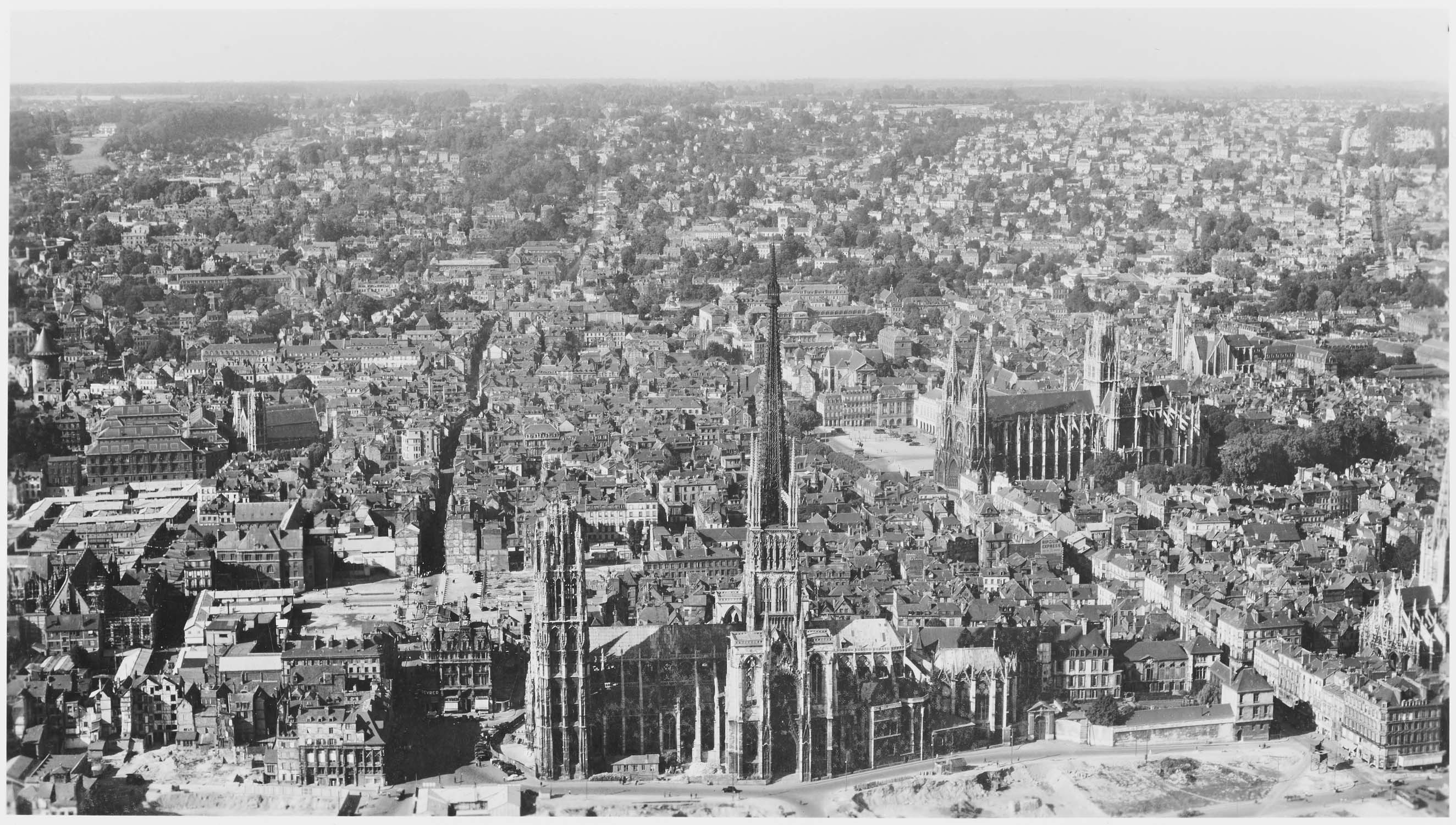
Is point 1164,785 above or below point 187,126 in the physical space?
below

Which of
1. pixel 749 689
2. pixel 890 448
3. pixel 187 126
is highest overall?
pixel 187 126

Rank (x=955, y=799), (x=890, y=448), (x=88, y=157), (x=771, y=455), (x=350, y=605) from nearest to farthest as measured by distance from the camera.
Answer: (x=955, y=799)
(x=771, y=455)
(x=350, y=605)
(x=890, y=448)
(x=88, y=157)

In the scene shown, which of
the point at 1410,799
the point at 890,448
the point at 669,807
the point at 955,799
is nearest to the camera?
the point at 669,807

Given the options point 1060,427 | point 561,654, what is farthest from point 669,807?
point 1060,427

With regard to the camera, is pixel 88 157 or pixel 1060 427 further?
pixel 88 157

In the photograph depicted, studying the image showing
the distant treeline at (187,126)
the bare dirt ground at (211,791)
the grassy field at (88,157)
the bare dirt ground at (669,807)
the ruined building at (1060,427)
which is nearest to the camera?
the bare dirt ground at (669,807)

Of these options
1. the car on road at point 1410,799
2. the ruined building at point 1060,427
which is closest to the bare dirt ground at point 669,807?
the car on road at point 1410,799

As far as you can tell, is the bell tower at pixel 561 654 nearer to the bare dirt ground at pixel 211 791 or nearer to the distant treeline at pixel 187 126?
the bare dirt ground at pixel 211 791

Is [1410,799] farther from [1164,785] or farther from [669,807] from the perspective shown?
[669,807]

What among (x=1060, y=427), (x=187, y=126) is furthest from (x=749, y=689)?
(x=187, y=126)

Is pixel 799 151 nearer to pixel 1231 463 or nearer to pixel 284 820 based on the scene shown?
pixel 1231 463

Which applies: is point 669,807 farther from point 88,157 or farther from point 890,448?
point 88,157

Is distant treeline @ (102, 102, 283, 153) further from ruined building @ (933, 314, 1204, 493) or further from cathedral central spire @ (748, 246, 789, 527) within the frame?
cathedral central spire @ (748, 246, 789, 527)
